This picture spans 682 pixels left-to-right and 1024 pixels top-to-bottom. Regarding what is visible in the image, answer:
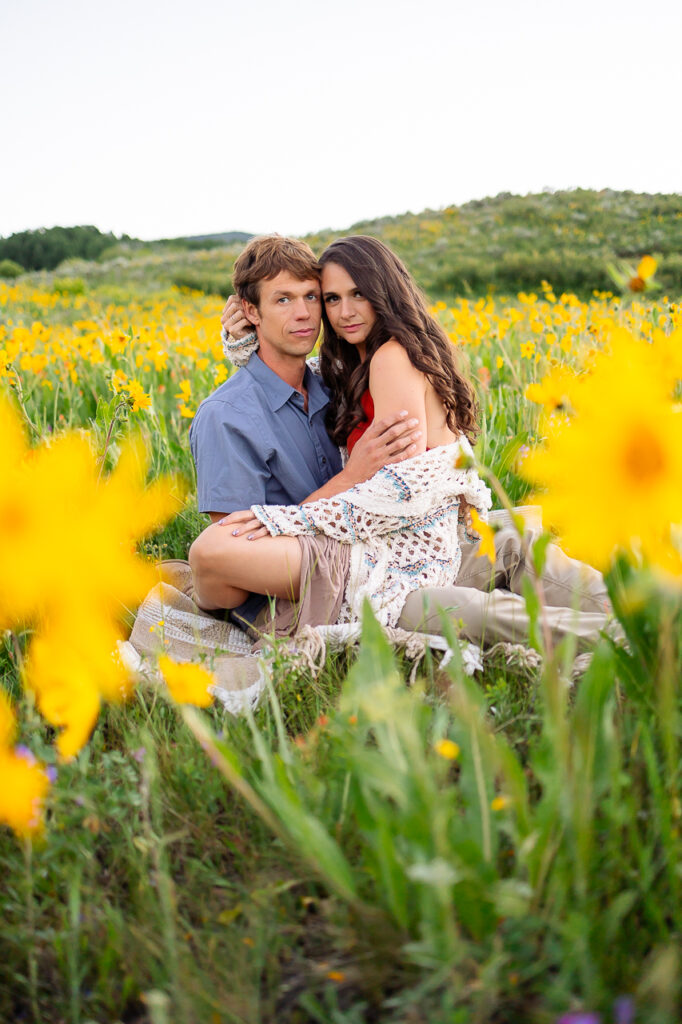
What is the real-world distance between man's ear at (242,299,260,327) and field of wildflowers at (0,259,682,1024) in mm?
1452

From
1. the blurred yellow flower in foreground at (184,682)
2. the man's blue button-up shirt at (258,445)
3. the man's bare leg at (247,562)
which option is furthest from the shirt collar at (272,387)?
the blurred yellow flower in foreground at (184,682)

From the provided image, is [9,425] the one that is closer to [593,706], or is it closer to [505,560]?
[593,706]

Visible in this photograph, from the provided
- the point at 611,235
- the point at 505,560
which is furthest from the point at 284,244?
the point at 611,235

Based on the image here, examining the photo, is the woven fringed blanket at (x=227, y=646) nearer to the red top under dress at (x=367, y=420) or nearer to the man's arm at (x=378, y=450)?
the man's arm at (x=378, y=450)

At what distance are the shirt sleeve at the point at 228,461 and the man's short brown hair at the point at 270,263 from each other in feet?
1.38

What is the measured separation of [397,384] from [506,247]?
58.3 feet

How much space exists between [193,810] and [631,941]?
0.69 m

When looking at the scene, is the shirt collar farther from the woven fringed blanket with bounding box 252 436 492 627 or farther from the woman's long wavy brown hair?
the woven fringed blanket with bounding box 252 436 492 627

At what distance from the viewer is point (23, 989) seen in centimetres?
94

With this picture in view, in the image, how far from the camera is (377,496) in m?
2.02

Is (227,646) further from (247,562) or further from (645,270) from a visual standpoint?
(645,270)

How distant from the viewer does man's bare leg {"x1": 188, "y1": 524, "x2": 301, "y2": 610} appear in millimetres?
1929

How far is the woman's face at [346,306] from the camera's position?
7.38 feet

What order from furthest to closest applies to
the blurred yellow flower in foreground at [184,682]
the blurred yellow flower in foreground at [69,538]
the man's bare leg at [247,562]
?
1. the man's bare leg at [247,562]
2. the blurred yellow flower in foreground at [184,682]
3. the blurred yellow flower in foreground at [69,538]
